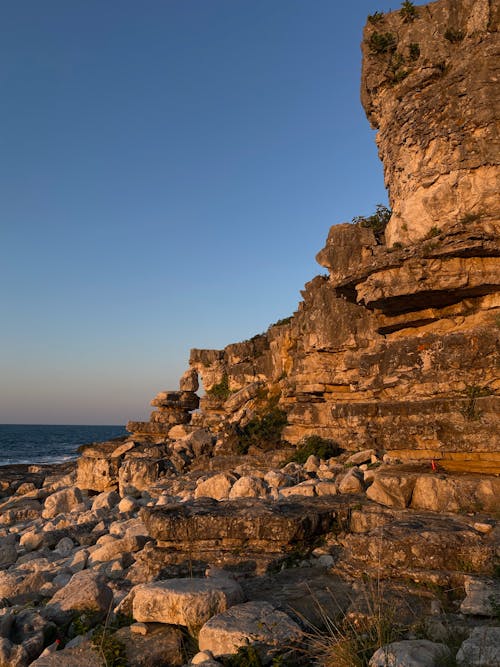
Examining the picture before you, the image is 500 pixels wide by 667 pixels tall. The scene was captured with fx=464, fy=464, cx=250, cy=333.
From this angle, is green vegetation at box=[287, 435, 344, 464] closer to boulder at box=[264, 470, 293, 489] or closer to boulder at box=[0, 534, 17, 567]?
boulder at box=[264, 470, 293, 489]

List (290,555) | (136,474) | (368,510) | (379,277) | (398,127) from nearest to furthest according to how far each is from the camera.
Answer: (290,555) < (368,510) < (379,277) < (398,127) < (136,474)

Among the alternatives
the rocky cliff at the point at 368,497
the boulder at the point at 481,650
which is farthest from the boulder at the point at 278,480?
the boulder at the point at 481,650

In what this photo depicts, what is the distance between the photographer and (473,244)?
361 inches

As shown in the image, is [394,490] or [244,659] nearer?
[244,659]

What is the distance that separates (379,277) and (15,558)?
976 centimetres

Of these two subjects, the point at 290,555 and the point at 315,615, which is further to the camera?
the point at 290,555

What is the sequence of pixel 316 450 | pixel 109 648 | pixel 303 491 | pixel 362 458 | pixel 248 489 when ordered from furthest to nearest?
pixel 316 450 → pixel 362 458 → pixel 248 489 → pixel 303 491 → pixel 109 648

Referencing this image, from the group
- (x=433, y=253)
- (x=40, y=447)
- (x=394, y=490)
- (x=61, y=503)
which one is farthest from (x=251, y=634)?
(x=40, y=447)

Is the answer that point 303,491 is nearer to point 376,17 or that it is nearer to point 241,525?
point 241,525

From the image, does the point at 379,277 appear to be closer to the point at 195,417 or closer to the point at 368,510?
the point at 368,510

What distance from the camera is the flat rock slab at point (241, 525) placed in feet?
20.5

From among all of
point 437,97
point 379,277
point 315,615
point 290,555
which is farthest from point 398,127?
point 315,615

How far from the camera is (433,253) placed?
959 cm

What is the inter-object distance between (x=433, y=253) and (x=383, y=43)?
737 cm
